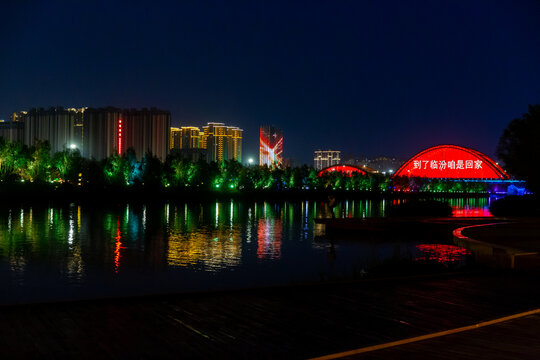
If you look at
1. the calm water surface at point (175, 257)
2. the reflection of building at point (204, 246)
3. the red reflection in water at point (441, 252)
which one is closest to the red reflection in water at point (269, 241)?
the calm water surface at point (175, 257)

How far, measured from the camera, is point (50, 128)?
160 metres

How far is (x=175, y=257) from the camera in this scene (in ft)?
61.8

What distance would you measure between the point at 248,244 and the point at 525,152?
17142 mm

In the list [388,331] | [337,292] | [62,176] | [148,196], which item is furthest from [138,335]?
[62,176]

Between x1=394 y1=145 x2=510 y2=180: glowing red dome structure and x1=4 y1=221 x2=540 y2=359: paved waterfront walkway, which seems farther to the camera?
x1=394 y1=145 x2=510 y2=180: glowing red dome structure

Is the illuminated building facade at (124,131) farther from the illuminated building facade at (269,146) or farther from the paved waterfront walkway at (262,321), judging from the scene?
the paved waterfront walkway at (262,321)

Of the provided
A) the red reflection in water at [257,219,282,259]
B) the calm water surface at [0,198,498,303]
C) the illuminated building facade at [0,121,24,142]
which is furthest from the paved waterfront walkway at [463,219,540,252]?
the illuminated building facade at [0,121,24,142]

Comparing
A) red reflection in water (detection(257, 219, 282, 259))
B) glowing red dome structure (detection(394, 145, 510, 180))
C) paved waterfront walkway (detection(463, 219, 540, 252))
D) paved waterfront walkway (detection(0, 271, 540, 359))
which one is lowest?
red reflection in water (detection(257, 219, 282, 259))

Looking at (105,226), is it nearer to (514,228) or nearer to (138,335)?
(514,228)

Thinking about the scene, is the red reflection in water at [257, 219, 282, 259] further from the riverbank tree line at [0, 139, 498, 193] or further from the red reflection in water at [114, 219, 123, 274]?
the riverbank tree line at [0, 139, 498, 193]

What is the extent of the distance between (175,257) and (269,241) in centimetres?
693

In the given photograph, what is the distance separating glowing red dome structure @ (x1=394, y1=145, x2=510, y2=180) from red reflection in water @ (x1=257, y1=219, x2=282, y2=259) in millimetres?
100742

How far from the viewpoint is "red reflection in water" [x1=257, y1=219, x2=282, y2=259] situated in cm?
2042

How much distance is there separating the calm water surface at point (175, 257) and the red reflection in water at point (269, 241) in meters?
0.04
